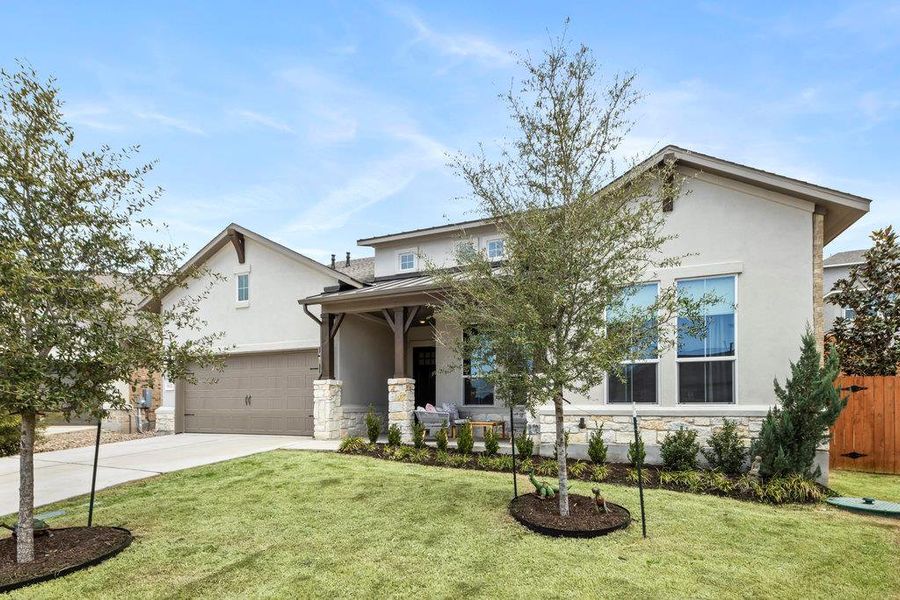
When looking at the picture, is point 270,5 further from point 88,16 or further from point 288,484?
point 288,484

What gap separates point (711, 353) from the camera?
871 centimetres

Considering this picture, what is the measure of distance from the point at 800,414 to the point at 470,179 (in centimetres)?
585

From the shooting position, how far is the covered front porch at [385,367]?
11352 mm

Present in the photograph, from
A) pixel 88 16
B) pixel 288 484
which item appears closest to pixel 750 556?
pixel 288 484

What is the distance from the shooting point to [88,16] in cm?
917

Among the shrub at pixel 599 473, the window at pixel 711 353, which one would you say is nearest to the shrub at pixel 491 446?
the shrub at pixel 599 473

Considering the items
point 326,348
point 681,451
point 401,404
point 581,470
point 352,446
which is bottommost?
point 352,446

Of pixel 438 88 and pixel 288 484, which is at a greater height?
pixel 438 88

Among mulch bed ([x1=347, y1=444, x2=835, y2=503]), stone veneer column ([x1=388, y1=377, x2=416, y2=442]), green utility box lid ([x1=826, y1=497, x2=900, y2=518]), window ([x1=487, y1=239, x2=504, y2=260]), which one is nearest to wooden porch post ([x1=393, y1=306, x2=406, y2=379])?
stone veneer column ([x1=388, y1=377, x2=416, y2=442])

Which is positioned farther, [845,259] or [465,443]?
[845,259]

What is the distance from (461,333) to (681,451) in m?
4.82

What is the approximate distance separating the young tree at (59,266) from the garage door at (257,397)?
8.19 metres

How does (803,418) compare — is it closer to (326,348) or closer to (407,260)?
(326,348)

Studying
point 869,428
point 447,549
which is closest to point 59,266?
point 447,549
